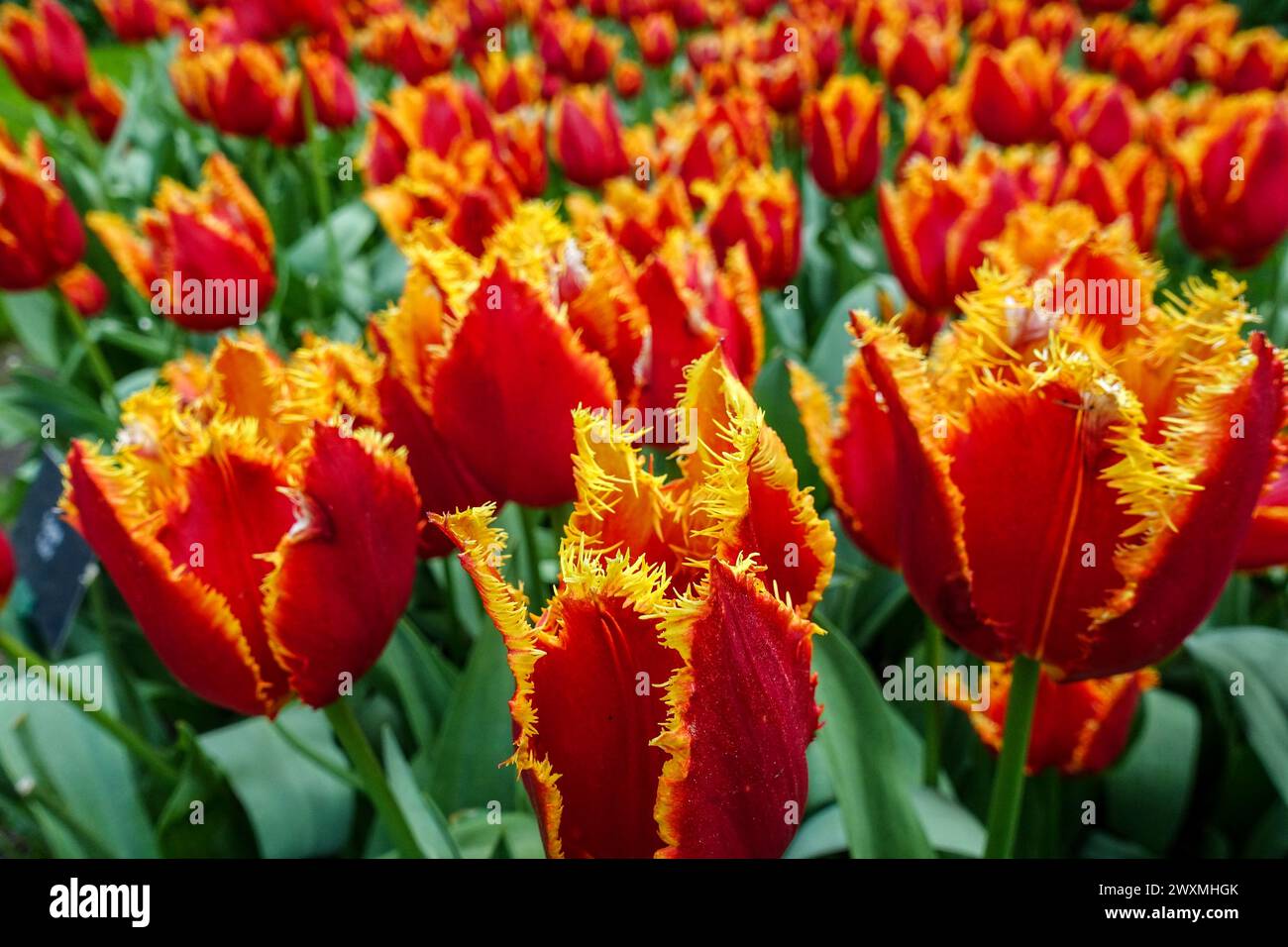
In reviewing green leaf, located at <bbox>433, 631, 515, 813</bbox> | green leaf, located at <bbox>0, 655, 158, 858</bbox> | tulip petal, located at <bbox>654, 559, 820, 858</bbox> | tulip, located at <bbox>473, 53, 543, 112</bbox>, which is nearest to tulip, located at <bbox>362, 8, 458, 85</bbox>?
tulip, located at <bbox>473, 53, 543, 112</bbox>

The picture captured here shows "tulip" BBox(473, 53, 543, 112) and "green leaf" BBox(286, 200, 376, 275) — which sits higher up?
"tulip" BBox(473, 53, 543, 112)

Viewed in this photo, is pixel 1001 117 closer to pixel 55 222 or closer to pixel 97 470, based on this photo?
pixel 55 222

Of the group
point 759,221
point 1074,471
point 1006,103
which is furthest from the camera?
point 1006,103

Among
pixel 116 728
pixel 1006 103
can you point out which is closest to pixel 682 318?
pixel 116 728

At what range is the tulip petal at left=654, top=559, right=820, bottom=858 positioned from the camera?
0.43 meters

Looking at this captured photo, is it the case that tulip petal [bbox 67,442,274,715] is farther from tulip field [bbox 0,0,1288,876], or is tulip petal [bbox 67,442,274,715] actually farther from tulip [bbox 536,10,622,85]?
tulip [bbox 536,10,622,85]

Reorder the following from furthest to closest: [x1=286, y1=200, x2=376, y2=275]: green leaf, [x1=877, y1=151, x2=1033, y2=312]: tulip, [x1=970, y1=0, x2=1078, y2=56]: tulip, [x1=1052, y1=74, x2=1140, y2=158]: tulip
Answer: [x1=970, y1=0, x2=1078, y2=56]: tulip < [x1=286, y1=200, x2=376, y2=275]: green leaf < [x1=1052, y1=74, x2=1140, y2=158]: tulip < [x1=877, y1=151, x2=1033, y2=312]: tulip

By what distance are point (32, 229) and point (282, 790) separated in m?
0.90

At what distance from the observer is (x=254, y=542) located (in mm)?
641

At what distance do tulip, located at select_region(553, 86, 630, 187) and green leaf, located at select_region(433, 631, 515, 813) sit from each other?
1.19 m

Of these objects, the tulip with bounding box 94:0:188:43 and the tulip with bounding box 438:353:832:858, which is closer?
the tulip with bounding box 438:353:832:858

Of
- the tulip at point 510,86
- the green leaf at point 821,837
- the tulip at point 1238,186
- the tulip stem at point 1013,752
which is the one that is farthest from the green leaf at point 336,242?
the tulip stem at point 1013,752

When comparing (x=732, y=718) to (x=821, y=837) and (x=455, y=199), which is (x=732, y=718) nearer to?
(x=821, y=837)

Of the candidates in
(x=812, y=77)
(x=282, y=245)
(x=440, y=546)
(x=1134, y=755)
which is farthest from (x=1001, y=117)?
(x=440, y=546)
